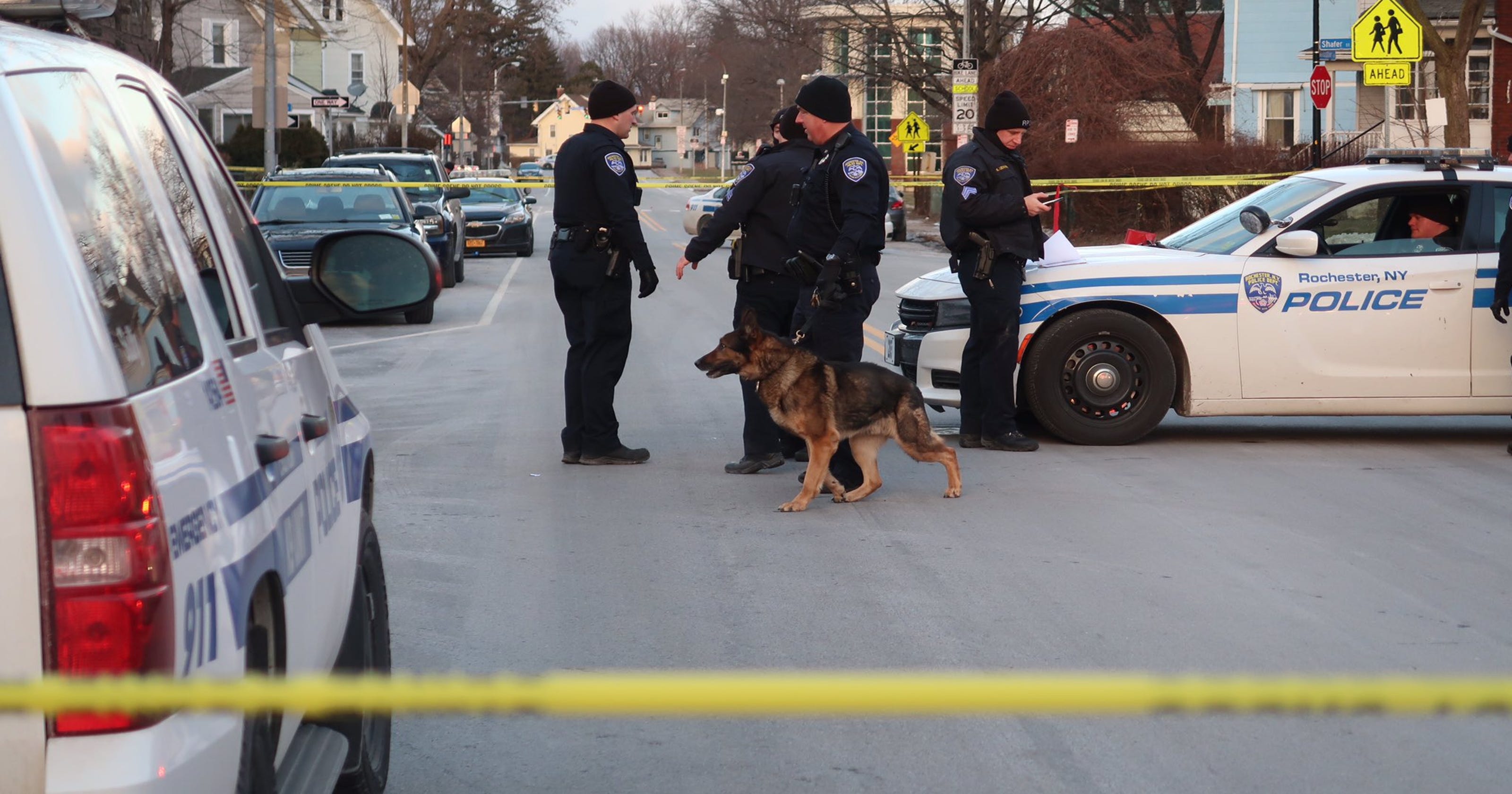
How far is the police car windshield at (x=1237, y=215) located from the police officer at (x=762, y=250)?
2581 mm

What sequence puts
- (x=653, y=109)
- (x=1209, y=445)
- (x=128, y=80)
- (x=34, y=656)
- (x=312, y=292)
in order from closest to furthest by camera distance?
(x=34, y=656), (x=128, y=80), (x=312, y=292), (x=1209, y=445), (x=653, y=109)

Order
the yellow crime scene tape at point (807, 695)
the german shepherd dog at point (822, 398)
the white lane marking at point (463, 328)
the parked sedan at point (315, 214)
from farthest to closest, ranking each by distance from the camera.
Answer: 1. the parked sedan at point (315, 214)
2. the white lane marking at point (463, 328)
3. the german shepherd dog at point (822, 398)
4. the yellow crime scene tape at point (807, 695)

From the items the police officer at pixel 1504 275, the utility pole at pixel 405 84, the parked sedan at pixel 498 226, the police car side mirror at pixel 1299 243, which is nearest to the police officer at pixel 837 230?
the police car side mirror at pixel 1299 243

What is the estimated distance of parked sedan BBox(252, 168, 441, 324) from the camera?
17.4 metres

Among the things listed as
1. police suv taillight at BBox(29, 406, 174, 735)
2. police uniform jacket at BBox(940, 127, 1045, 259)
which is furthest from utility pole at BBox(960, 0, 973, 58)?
police suv taillight at BBox(29, 406, 174, 735)

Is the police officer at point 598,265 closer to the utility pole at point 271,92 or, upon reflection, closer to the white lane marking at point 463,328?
the white lane marking at point 463,328

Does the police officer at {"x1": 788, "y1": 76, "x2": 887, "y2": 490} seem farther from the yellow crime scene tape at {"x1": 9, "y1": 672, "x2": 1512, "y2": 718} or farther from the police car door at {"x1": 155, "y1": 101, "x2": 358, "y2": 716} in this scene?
the yellow crime scene tape at {"x1": 9, "y1": 672, "x2": 1512, "y2": 718}

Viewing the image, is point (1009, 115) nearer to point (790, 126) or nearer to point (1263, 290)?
point (790, 126)

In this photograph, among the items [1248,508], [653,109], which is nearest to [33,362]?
[1248,508]

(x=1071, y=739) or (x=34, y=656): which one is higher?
(x=34, y=656)

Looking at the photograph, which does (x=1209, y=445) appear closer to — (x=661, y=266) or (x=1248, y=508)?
(x=1248, y=508)

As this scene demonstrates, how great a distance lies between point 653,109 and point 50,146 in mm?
153025

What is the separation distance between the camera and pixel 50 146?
7.31ft

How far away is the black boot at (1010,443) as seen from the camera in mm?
9453
